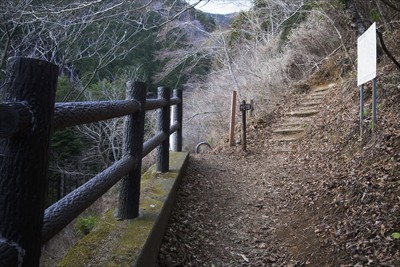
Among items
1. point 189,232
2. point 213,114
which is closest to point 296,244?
point 189,232

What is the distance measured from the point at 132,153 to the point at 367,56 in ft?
12.0

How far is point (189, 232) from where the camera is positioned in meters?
3.41

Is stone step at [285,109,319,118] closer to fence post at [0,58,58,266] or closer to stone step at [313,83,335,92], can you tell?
stone step at [313,83,335,92]

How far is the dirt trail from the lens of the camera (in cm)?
300

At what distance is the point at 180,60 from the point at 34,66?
14605mm

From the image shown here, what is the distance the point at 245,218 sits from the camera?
4.00 m

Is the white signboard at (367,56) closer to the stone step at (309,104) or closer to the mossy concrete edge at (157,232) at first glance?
the mossy concrete edge at (157,232)

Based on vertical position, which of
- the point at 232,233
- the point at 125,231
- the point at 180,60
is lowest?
the point at 232,233

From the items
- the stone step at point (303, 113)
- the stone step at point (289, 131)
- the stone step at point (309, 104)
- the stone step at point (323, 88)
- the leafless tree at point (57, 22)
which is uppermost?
the leafless tree at point (57, 22)

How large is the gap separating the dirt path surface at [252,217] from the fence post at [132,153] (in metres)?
0.49

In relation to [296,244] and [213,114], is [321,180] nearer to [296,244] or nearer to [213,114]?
[296,244]

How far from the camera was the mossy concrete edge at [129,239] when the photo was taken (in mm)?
2068

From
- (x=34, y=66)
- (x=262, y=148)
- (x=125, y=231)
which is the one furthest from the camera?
(x=262, y=148)

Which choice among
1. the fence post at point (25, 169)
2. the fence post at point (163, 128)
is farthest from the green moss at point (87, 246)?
the fence post at point (163, 128)
